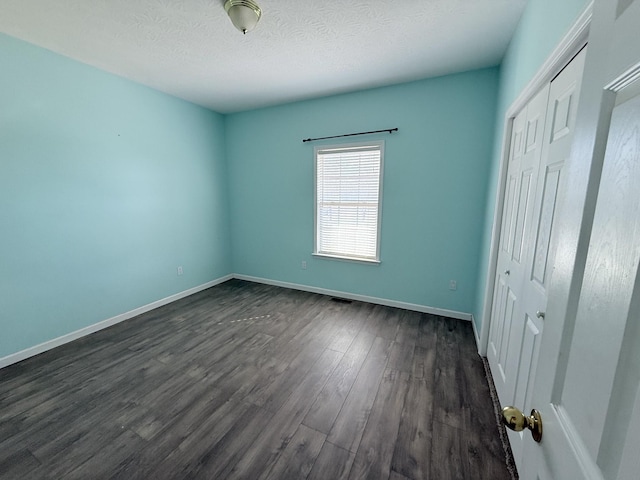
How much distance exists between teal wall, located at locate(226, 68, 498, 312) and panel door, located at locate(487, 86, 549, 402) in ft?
2.55

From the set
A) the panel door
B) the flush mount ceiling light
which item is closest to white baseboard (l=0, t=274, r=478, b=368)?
the panel door

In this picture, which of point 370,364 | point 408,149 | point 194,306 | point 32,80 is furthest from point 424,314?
point 32,80

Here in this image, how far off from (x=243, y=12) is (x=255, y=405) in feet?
8.65

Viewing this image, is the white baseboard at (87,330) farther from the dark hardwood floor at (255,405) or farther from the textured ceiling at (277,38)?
the textured ceiling at (277,38)

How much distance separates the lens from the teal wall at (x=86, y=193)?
2.15m

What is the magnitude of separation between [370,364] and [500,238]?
1.52m

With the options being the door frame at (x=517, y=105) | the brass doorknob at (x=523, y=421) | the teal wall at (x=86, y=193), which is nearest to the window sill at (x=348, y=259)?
the door frame at (x=517, y=105)

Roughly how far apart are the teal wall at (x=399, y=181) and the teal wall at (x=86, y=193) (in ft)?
2.92

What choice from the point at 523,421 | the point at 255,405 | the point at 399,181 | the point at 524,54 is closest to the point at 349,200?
the point at 399,181

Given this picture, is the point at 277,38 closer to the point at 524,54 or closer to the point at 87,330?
the point at 524,54

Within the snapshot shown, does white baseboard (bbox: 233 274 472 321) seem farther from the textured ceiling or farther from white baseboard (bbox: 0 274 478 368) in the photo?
the textured ceiling

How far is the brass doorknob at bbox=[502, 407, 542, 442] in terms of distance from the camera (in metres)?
0.61

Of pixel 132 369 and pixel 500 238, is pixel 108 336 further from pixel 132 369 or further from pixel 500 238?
pixel 500 238

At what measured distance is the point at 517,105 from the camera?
5.80 feet
